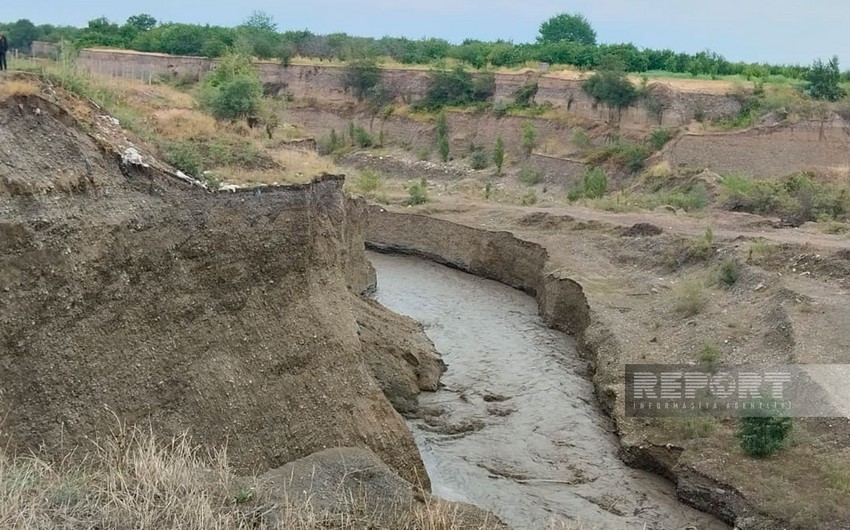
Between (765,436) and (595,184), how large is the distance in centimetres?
2972

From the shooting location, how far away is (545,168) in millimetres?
52750

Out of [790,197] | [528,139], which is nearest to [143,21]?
[528,139]

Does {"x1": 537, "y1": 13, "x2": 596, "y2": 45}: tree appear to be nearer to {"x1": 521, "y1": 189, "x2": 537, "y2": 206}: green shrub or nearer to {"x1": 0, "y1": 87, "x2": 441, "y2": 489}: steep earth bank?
{"x1": 521, "y1": 189, "x2": 537, "y2": 206}: green shrub

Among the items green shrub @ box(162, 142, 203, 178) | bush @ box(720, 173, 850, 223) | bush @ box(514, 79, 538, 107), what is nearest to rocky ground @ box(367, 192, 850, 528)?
bush @ box(720, 173, 850, 223)

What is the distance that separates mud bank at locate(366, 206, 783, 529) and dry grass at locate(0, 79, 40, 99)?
12714mm

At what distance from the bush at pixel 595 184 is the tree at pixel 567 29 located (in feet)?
224

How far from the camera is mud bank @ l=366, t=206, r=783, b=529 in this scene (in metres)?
15.3

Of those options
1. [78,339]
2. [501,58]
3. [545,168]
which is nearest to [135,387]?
[78,339]

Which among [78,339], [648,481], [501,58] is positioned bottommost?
[648,481]

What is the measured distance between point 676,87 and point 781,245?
2717 centimetres

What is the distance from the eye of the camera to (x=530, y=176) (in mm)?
51969

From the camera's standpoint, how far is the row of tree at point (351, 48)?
66000 mm

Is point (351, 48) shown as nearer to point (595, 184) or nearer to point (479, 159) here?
point (479, 159)

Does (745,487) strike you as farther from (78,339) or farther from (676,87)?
(676,87)
